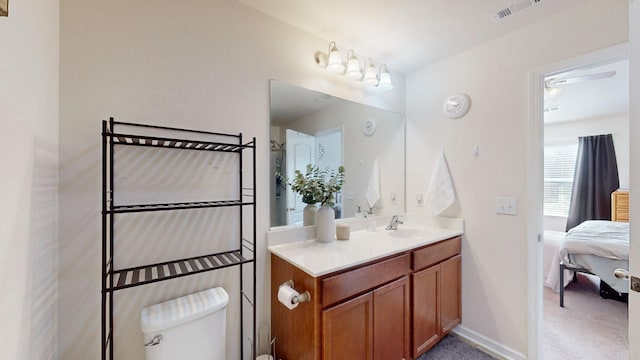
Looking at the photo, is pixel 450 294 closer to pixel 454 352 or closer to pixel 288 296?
pixel 454 352

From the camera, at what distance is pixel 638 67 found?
37.7 inches

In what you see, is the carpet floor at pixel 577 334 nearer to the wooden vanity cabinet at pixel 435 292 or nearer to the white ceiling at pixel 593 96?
the wooden vanity cabinet at pixel 435 292

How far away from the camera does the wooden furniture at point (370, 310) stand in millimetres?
1279

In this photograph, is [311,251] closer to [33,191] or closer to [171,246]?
[171,246]

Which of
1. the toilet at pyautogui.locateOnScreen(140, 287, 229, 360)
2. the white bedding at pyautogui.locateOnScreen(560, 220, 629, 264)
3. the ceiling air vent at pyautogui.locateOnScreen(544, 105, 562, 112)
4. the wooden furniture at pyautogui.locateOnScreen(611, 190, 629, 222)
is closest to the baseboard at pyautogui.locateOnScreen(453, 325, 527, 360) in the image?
the white bedding at pyautogui.locateOnScreen(560, 220, 629, 264)

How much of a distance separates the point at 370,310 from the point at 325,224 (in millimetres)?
592

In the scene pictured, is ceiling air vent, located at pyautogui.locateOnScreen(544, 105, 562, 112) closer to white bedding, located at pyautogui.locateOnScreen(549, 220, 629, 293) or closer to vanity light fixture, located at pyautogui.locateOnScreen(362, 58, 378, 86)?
white bedding, located at pyautogui.locateOnScreen(549, 220, 629, 293)

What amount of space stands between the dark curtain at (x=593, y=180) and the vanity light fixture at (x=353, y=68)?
480 cm

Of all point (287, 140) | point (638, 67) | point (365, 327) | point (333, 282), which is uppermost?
point (638, 67)

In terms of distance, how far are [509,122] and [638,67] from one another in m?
0.98

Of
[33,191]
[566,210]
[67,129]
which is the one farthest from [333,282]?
[566,210]

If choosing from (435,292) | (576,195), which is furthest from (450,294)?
(576,195)

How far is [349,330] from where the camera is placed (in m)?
1.36

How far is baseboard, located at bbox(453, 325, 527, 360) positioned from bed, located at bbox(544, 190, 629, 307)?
1.37m
